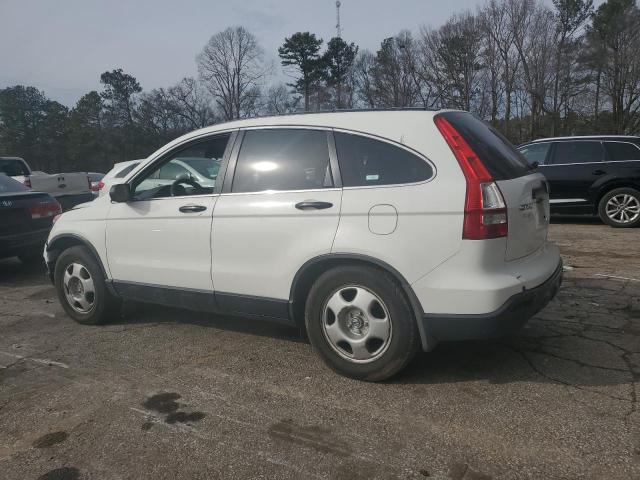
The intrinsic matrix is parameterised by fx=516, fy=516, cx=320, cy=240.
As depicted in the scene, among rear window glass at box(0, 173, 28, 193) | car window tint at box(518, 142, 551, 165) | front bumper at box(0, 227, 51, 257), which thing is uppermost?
car window tint at box(518, 142, 551, 165)

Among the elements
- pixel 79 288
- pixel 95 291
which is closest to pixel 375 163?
pixel 95 291

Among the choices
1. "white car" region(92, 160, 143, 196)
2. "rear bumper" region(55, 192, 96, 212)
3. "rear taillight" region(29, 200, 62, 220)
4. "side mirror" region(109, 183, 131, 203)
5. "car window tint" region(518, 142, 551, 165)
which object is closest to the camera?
"side mirror" region(109, 183, 131, 203)

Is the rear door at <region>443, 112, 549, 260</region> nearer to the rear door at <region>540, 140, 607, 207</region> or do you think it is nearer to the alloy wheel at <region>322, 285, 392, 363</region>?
the alloy wheel at <region>322, 285, 392, 363</region>

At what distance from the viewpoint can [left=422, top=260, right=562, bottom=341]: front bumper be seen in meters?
2.96

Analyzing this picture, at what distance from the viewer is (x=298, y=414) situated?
3.03m

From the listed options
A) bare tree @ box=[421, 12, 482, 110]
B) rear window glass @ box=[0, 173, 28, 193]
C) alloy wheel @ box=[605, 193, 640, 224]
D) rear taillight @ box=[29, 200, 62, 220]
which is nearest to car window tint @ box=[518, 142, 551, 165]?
alloy wheel @ box=[605, 193, 640, 224]

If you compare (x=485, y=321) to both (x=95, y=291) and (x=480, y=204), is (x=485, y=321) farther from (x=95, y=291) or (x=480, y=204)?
(x=95, y=291)

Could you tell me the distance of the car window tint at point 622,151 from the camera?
30.8ft

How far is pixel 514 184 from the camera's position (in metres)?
3.15

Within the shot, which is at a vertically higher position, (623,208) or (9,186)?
(9,186)

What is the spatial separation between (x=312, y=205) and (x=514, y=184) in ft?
4.16

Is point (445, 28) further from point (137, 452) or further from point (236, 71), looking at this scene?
point (137, 452)

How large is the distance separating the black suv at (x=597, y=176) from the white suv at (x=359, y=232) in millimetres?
6939

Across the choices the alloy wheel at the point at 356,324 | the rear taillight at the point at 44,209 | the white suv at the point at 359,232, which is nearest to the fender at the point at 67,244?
the white suv at the point at 359,232
